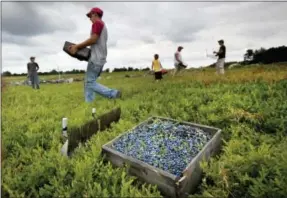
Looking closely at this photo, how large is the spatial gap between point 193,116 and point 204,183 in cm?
280

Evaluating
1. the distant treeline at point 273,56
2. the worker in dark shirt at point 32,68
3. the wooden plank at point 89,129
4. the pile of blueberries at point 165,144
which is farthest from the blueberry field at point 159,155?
the distant treeline at point 273,56

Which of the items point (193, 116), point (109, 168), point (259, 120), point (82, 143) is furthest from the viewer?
point (193, 116)

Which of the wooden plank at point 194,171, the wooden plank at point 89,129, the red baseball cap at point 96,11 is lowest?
the wooden plank at point 194,171

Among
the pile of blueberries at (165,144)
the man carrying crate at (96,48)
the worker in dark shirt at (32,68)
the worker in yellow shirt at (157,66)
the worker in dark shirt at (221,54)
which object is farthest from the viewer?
the worker in dark shirt at (32,68)

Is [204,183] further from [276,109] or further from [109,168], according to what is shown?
[276,109]

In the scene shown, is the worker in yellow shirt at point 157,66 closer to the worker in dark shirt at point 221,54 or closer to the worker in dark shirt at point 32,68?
the worker in dark shirt at point 221,54

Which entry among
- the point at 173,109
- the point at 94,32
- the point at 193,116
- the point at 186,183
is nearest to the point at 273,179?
the point at 186,183

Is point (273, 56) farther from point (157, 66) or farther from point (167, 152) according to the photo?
point (167, 152)

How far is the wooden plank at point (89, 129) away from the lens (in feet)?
16.3

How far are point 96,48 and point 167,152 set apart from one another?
4837 millimetres

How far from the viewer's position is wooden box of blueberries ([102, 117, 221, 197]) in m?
3.76

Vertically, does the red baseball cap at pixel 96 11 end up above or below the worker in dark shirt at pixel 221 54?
above

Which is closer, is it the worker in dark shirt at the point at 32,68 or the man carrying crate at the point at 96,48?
the man carrying crate at the point at 96,48

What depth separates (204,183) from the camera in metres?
3.87
